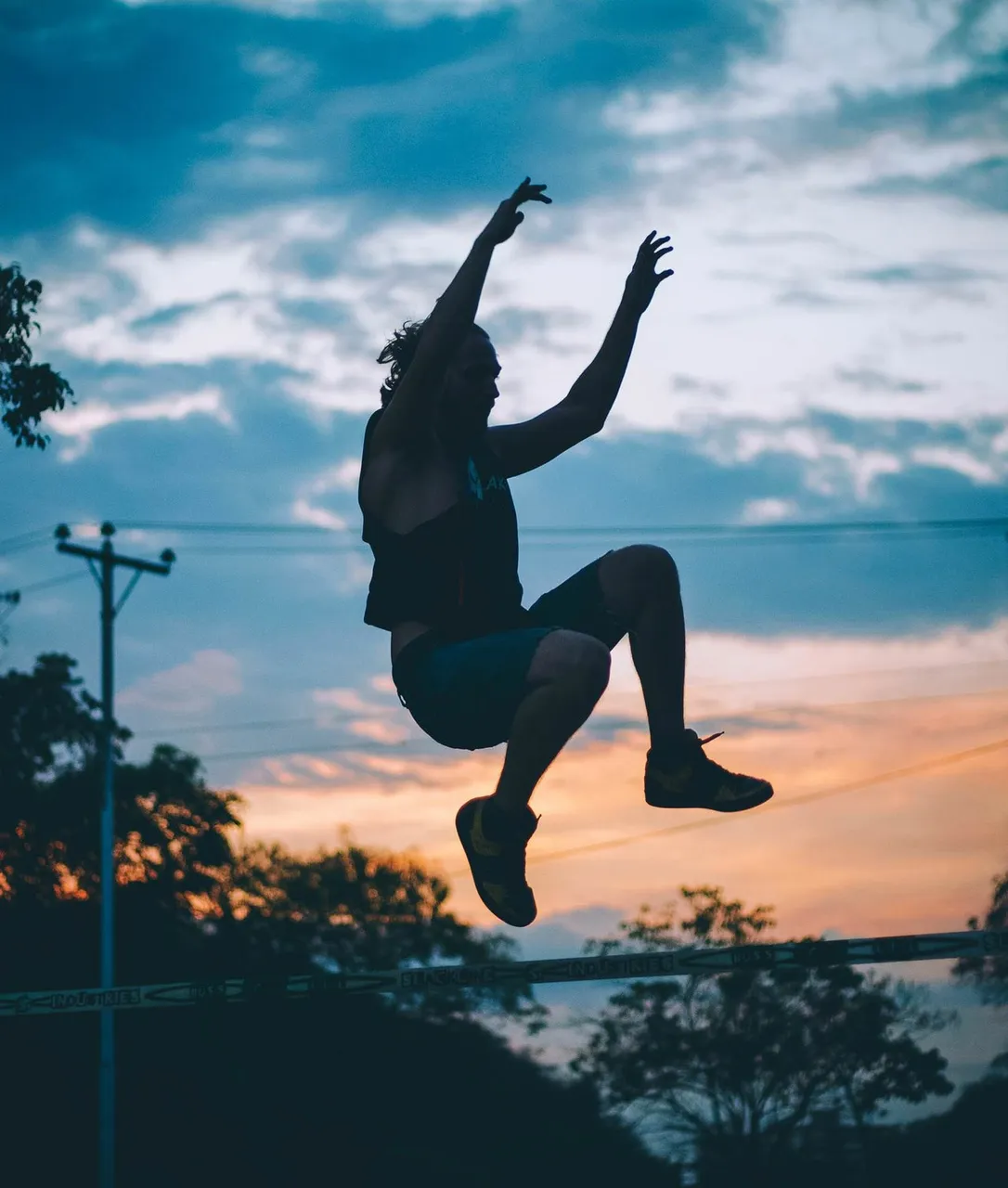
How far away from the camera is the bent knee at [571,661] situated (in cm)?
395

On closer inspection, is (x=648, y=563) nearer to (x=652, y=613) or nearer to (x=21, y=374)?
(x=652, y=613)

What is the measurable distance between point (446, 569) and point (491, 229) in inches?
38.0

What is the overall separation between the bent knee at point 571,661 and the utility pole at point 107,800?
1857cm

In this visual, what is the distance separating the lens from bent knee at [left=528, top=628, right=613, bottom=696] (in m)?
3.95

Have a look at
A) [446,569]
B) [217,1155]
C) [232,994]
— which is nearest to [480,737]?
[446,569]

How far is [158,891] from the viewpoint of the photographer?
38.6 metres

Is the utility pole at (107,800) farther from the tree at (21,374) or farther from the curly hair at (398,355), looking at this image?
the curly hair at (398,355)

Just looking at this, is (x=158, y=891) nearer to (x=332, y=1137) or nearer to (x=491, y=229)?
(x=332, y=1137)

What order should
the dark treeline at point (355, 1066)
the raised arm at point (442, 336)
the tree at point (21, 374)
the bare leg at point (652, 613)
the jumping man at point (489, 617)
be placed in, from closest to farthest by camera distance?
the raised arm at point (442, 336), the jumping man at point (489, 617), the bare leg at point (652, 613), the tree at point (21, 374), the dark treeline at point (355, 1066)

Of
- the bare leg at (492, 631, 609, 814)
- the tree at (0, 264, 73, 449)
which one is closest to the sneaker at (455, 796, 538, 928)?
the bare leg at (492, 631, 609, 814)

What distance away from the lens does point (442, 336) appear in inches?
154

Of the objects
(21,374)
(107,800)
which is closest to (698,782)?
(21,374)

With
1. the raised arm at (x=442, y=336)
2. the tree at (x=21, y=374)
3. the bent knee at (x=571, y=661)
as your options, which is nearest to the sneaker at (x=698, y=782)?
the bent knee at (x=571, y=661)

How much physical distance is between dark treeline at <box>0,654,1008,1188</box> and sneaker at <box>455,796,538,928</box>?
21657mm
